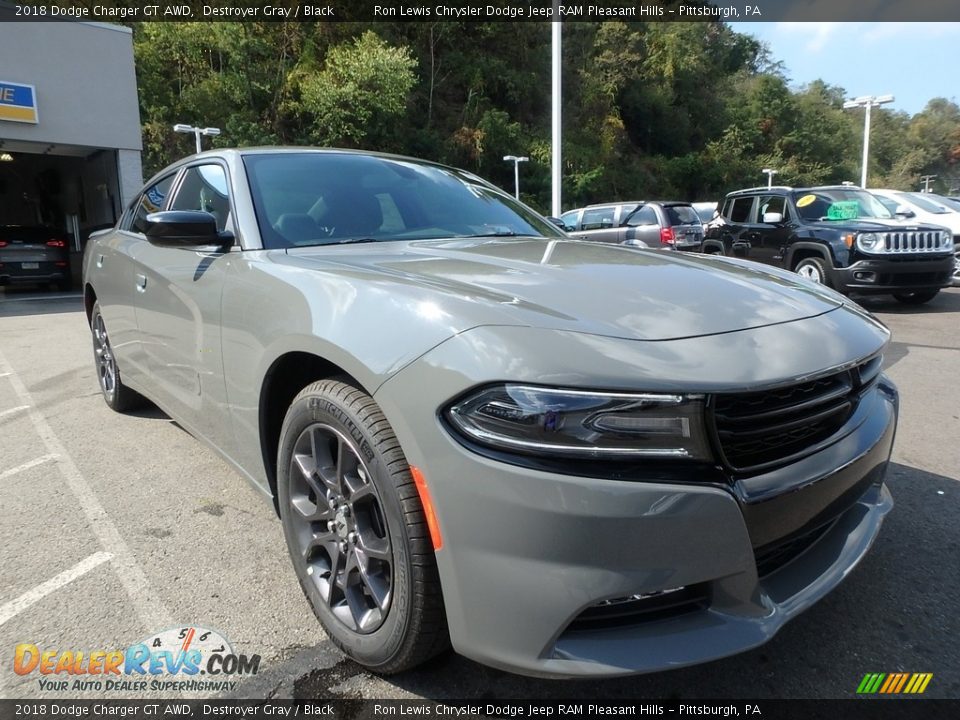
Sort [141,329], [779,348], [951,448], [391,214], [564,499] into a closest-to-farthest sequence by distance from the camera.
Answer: [564,499], [779,348], [391,214], [141,329], [951,448]

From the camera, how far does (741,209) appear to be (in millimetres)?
10891

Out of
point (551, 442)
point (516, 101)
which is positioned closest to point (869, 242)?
point (551, 442)

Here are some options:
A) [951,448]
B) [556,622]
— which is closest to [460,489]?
[556,622]

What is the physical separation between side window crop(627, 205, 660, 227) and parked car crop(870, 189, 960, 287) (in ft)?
11.3

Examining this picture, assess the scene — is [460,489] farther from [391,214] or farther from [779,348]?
[391,214]

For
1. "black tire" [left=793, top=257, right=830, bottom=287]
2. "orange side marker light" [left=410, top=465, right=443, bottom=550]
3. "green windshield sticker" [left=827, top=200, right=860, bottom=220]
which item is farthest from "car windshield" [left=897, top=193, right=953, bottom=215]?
"orange side marker light" [left=410, top=465, right=443, bottom=550]

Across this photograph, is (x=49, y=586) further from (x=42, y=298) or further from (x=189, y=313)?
(x=42, y=298)

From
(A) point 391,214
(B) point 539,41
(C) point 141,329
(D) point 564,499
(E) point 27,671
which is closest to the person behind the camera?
(D) point 564,499

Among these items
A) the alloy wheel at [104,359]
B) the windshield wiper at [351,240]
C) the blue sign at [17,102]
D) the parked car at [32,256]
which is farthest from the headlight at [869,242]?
the blue sign at [17,102]

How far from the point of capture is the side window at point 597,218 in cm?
1324

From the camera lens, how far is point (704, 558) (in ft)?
4.71

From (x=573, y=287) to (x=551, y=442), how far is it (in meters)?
0.57

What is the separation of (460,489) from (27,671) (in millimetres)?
1493

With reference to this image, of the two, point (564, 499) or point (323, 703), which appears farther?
point (323, 703)
